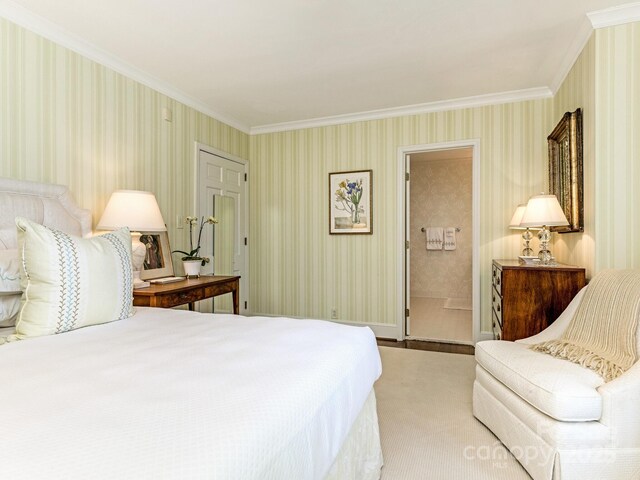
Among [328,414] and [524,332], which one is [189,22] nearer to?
[328,414]

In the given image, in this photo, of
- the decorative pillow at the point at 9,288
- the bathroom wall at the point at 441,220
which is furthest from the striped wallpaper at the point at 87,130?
the bathroom wall at the point at 441,220

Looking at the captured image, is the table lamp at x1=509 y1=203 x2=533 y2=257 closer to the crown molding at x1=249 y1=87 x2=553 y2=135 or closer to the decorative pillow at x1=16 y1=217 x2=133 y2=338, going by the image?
the crown molding at x1=249 y1=87 x2=553 y2=135

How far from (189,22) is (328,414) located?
2466 mm

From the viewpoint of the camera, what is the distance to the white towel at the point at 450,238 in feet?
21.7

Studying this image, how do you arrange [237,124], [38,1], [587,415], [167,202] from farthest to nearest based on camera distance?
[237,124] < [167,202] < [38,1] < [587,415]

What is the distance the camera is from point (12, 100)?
226 centimetres

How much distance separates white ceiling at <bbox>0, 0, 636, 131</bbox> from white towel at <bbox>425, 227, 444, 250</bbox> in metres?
3.31

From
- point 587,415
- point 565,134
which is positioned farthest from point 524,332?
point 565,134

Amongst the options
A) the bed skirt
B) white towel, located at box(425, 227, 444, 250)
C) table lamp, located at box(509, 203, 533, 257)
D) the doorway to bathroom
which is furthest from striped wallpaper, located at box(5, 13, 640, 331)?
white towel, located at box(425, 227, 444, 250)

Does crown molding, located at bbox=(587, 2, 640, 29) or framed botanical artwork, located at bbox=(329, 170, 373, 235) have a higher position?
crown molding, located at bbox=(587, 2, 640, 29)

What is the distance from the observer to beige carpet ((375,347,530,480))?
1729mm

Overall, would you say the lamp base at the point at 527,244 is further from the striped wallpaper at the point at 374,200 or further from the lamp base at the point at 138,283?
the lamp base at the point at 138,283

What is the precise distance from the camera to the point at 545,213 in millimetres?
2629

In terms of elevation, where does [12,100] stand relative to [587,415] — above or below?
above
